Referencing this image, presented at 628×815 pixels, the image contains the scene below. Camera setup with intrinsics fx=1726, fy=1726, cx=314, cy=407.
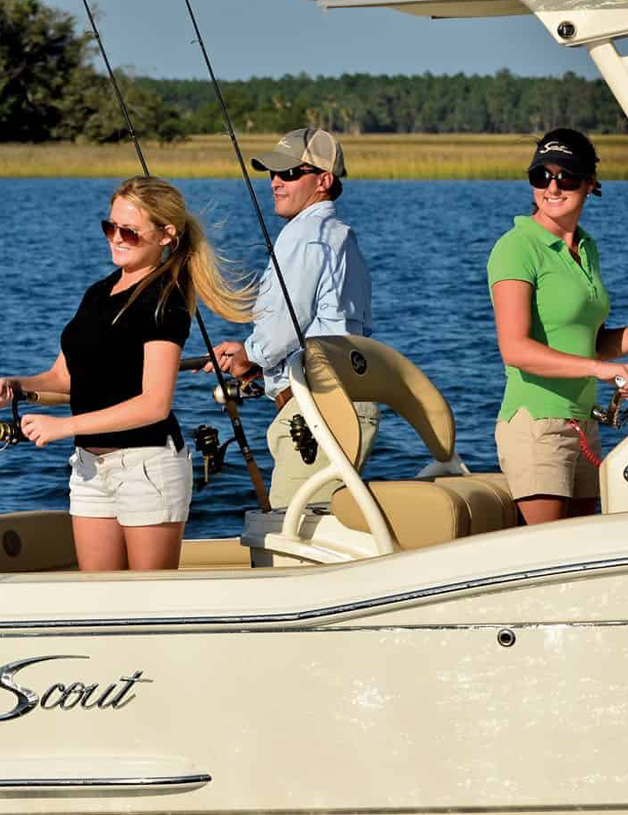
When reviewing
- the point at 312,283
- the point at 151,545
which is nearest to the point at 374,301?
the point at 312,283

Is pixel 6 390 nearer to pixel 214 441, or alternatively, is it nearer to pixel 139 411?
pixel 139 411

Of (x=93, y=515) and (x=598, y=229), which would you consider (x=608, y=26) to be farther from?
(x=598, y=229)

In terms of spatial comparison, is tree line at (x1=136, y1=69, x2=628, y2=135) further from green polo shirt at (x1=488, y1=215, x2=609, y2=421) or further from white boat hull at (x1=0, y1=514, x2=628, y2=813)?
white boat hull at (x1=0, y1=514, x2=628, y2=813)

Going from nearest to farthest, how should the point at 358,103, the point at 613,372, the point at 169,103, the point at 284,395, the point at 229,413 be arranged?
the point at 613,372, the point at 229,413, the point at 284,395, the point at 169,103, the point at 358,103

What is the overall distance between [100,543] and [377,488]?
0.65 m

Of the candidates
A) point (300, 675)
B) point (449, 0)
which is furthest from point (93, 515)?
point (449, 0)

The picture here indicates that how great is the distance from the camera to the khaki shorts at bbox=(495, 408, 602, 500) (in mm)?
3947

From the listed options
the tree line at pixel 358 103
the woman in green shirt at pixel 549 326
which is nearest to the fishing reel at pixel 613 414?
the woman in green shirt at pixel 549 326

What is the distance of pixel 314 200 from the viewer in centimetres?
493

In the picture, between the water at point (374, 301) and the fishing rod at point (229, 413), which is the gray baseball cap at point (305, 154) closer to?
the water at point (374, 301)

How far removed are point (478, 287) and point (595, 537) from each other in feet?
71.4

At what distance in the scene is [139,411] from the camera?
12.2ft

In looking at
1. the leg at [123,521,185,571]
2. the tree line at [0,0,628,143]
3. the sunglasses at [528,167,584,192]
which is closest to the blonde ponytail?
the leg at [123,521,185,571]

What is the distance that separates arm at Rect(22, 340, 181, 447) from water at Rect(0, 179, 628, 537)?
1.15ft
